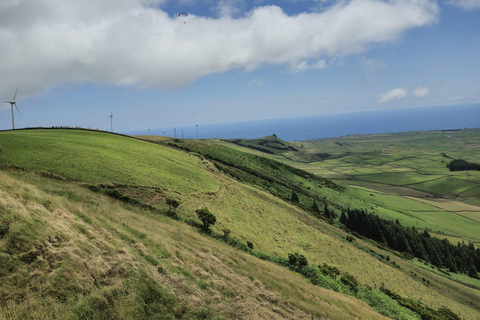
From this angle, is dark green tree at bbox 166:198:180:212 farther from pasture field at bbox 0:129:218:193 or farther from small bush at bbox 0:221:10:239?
small bush at bbox 0:221:10:239

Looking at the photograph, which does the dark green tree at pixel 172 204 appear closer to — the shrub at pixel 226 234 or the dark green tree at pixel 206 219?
the dark green tree at pixel 206 219

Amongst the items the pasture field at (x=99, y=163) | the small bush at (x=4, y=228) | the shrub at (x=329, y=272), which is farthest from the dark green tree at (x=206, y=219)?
the small bush at (x=4, y=228)

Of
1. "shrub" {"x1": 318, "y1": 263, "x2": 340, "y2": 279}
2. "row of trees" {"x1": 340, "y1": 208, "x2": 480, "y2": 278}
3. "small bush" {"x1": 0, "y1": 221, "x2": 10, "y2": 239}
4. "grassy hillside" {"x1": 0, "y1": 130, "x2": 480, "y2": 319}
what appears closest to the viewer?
"small bush" {"x1": 0, "y1": 221, "x2": 10, "y2": 239}

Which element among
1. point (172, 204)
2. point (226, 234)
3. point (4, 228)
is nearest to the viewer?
point (4, 228)

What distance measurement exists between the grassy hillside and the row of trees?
28160mm

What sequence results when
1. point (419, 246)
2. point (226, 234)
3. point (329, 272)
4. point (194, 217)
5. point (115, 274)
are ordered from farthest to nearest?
point (419, 246)
point (194, 217)
point (329, 272)
point (226, 234)
point (115, 274)

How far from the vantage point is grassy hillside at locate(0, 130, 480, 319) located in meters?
22.7

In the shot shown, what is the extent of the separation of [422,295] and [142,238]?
55458 mm

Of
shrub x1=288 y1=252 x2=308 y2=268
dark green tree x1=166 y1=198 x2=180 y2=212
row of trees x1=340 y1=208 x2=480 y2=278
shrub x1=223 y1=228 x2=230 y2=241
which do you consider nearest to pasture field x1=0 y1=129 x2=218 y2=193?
dark green tree x1=166 y1=198 x2=180 y2=212

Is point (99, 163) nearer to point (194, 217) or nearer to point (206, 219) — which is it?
point (194, 217)

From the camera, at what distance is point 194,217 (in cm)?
3844

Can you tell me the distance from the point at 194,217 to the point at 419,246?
93965 millimetres

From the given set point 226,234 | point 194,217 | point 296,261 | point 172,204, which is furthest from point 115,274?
point 296,261

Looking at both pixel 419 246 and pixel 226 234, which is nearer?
pixel 226 234
